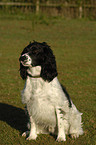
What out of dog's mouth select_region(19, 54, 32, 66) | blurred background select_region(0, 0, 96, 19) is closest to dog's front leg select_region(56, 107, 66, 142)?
dog's mouth select_region(19, 54, 32, 66)

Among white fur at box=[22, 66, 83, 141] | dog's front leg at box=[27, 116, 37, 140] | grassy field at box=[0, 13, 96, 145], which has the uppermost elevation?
white fur at box=[22, 66, 83, 141]

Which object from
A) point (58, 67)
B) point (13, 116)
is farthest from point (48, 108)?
point (58, 67)

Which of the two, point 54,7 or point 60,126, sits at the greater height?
point 60,126

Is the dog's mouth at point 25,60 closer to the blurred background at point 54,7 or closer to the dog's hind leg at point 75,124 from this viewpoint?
the dog's hind leg at point 75,124

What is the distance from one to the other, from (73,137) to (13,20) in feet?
82.1

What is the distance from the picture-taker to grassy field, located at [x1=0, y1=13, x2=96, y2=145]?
5.50 meters

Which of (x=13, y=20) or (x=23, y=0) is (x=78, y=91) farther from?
(x=23, y=0)

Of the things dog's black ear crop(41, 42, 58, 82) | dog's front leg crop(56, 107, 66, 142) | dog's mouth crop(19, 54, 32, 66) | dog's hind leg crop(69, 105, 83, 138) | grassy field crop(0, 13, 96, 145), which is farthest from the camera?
grassy field crop(0, 13, 96, 145)

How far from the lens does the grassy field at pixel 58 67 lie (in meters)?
5.50

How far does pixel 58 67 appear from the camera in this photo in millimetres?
11961

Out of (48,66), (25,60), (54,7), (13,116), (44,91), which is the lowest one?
(54,7)

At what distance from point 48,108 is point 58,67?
721cm

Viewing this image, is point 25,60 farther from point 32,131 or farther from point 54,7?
point 54,7

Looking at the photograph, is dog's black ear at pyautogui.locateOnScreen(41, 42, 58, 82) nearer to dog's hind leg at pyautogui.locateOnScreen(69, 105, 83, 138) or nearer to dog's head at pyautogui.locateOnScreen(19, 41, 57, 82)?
dog's head at pyautogui.locateOnScreen(19, 41, 57, 82)
